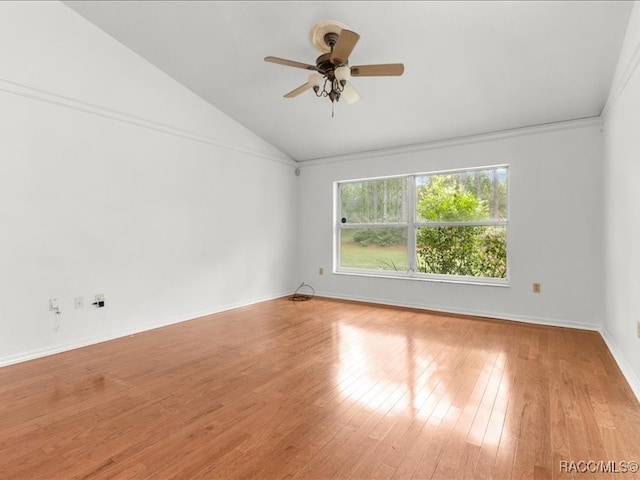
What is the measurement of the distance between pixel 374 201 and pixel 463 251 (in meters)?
1.53

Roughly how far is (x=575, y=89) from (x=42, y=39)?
4932 millimetres

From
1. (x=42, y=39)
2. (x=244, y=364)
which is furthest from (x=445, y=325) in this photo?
(x=42, y=39)

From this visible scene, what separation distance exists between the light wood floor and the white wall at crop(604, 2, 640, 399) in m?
0.24

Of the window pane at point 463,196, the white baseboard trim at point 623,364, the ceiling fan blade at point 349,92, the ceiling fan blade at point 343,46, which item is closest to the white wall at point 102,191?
the ceiling fan blade at point 349,92

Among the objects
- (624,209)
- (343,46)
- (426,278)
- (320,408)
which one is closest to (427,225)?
(426,278)

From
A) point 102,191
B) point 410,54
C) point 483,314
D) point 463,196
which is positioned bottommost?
point 483,314

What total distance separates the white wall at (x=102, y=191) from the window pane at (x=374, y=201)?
1.69 metres

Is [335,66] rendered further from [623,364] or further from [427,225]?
[623,364]

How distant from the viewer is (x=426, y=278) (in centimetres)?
485

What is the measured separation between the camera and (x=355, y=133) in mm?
4750

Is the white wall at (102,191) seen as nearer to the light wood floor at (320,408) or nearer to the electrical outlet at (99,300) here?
the electrical outlet at (99,300)

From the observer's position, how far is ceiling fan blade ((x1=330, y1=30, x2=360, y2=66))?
2.25 m

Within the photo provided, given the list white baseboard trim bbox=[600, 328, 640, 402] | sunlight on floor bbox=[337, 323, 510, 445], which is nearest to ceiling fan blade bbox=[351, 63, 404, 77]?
sunlight on floor bbox=[337, 323, 510, 445]

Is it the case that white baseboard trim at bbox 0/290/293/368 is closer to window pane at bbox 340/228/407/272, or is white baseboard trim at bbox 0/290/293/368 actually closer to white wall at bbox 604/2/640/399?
window pane at bbox 340/228/407/272
